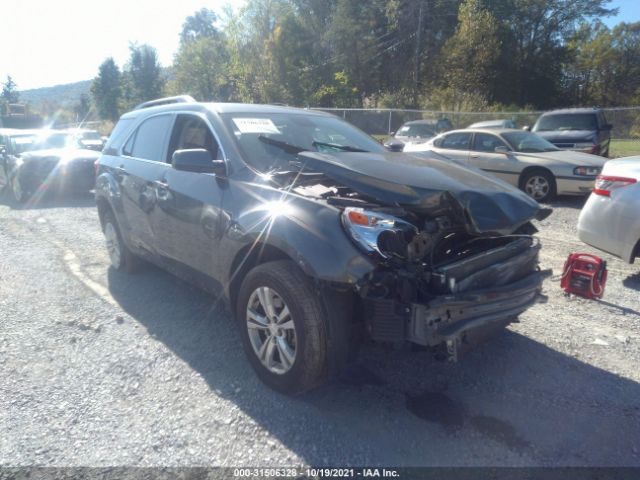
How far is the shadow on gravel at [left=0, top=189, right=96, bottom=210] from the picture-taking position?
10.8 metres

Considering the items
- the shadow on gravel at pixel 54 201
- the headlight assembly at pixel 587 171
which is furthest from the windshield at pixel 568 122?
the shadow on gravel at pixel 54 201

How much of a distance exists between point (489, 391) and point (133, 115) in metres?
4.67

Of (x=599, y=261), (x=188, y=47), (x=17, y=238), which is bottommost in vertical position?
(x=17, y=238)

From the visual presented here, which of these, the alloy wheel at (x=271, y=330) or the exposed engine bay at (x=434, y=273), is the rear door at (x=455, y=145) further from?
the alloy wheel at (x=271, y=330)

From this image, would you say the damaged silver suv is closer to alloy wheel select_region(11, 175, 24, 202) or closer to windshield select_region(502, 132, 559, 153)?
windshield select_region(502, 132, 559, 153)

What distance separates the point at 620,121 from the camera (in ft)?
82.6

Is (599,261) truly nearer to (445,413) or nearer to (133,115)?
(445,413)

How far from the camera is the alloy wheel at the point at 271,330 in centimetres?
305

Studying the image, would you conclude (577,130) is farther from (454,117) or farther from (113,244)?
(113,244)

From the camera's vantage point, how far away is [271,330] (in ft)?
10.3

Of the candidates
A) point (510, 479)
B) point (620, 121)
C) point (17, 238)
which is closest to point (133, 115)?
point (17, 238)

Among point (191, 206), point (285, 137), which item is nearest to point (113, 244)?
point (191, 206)

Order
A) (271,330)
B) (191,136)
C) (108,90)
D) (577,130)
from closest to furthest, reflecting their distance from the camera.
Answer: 1. (271,330)
2. (191,136)
3. (577,130)
4. (108,90)

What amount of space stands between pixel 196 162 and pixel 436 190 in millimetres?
1709
